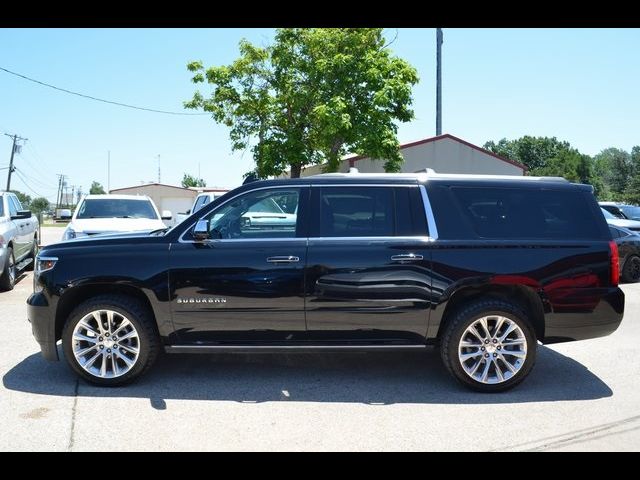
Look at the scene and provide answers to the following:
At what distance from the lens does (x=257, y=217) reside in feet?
17.0

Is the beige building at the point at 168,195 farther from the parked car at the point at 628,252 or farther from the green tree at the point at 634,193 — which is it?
the parked car at the point at 628,252

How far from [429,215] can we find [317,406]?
1.93 meters

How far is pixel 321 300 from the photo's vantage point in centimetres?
483

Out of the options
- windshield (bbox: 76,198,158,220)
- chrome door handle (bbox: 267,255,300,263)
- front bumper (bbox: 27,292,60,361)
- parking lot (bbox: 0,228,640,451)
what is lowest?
parking lot (bbox: 0,228,640,451)

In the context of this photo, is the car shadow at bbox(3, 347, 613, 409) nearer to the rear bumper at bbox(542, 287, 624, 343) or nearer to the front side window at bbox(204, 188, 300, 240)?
the rear bumper at bbox(542, 287, 624, 343)

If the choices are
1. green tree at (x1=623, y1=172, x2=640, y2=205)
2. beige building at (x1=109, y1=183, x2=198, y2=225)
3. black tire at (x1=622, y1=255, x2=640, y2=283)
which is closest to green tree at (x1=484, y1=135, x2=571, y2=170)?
green tree at (x1=623, y1=172, x2=640, y2=205)

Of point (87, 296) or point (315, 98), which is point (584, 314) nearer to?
point (87, 296)

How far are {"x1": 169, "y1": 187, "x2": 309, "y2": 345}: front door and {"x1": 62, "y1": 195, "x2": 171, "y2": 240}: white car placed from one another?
18.4 ft

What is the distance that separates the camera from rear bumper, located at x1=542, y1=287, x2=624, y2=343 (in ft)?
16.3

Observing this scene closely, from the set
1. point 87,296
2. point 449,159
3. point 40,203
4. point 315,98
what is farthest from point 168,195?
point 87,296
